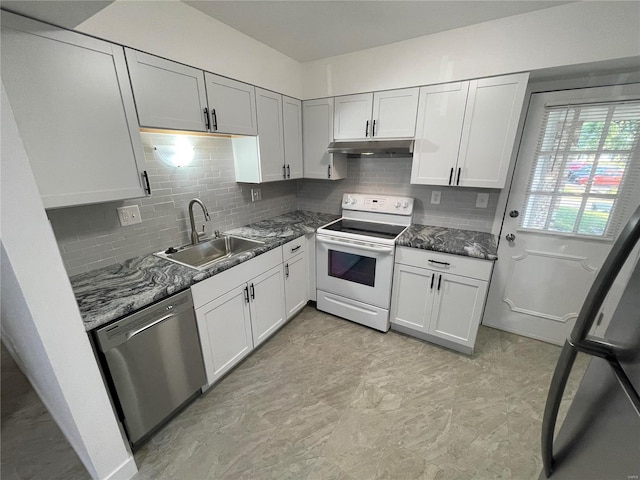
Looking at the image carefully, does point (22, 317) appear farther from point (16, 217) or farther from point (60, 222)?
point (60, 222)

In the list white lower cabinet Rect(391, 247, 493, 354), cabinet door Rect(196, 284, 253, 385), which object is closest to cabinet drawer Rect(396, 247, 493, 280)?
white lower cabinet Rect(391, 247, 493, 354)

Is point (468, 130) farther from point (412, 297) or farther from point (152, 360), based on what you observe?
point (152, 360)

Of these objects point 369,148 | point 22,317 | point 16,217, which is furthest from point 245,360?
point 369,148

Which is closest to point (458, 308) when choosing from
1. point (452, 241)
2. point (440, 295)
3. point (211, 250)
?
point (440, 295)

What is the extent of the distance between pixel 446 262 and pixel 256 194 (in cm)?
187

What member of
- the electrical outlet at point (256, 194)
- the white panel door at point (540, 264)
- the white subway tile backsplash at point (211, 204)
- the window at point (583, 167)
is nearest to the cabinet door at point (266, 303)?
the white subway tile backsplash at point (211, 204)

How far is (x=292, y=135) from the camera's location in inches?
99.5

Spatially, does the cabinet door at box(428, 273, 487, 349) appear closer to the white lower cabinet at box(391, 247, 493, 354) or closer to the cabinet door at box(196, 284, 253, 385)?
the white lower cabinet at box(391, 247, 493, 354)

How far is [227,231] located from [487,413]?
7.91ft

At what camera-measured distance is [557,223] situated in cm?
207

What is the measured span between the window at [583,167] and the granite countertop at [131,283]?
7.25 ft

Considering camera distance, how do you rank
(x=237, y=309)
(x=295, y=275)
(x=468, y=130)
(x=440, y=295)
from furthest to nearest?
1. (x=295, y=275)
2. (x=440, y=295)
3. (x=468, y=130)
4. (x=237, y=309)

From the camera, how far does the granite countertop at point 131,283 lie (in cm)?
118

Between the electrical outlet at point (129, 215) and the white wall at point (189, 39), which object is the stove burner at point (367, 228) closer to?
the white wall at point (189, 39)
